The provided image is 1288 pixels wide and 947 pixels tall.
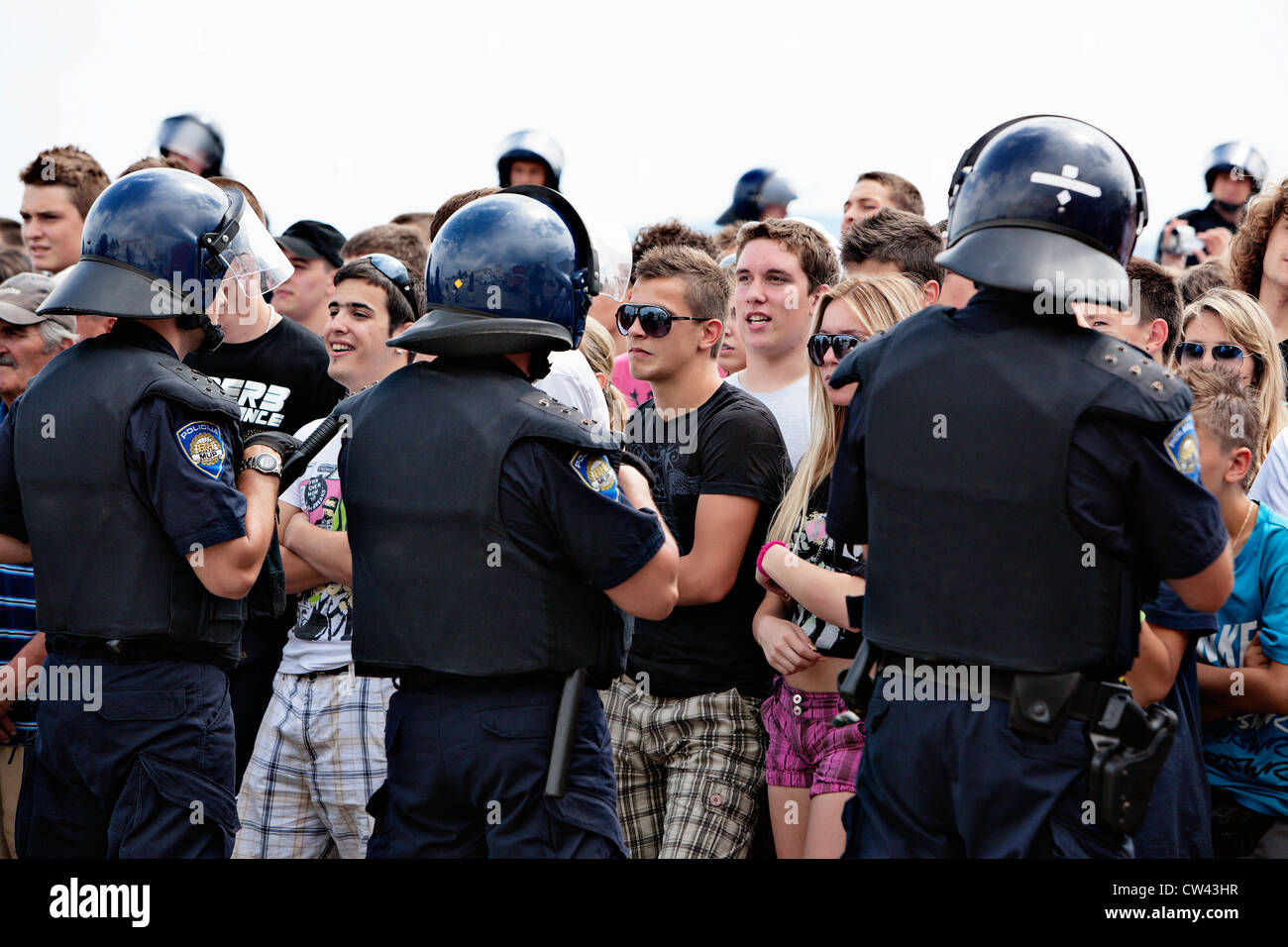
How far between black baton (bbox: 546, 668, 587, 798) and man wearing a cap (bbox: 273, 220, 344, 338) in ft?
13.5

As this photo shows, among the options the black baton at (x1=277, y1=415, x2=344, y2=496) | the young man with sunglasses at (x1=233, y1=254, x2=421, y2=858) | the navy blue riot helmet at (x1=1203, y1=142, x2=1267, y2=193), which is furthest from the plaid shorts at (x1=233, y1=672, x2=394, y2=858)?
the navy blue riot helmet at (x1=1203, y1=142, x2=1267, y2=193)

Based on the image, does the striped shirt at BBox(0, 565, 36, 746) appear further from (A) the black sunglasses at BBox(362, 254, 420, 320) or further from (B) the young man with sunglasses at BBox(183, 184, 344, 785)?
(A) the black sunglasses at BBox(362, 254, 420, 320)

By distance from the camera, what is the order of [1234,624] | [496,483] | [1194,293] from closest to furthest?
[496,483] < [1234,624] < [1194,293]

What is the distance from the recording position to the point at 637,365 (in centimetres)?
442

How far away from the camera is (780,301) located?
4.79 meters

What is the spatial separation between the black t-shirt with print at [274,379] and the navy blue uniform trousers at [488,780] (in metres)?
2.46

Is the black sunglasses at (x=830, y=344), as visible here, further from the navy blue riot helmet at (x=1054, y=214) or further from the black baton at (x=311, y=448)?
the black baton at (x=311, y=448)

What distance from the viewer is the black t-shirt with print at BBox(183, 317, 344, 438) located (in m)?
5.21

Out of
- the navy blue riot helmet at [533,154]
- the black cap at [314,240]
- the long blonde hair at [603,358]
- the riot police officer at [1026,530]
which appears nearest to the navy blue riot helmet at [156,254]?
the long blonde hair at [603,358]

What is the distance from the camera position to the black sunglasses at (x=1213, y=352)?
4.39 m

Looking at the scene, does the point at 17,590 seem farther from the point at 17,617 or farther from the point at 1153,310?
the point at 1153,310
